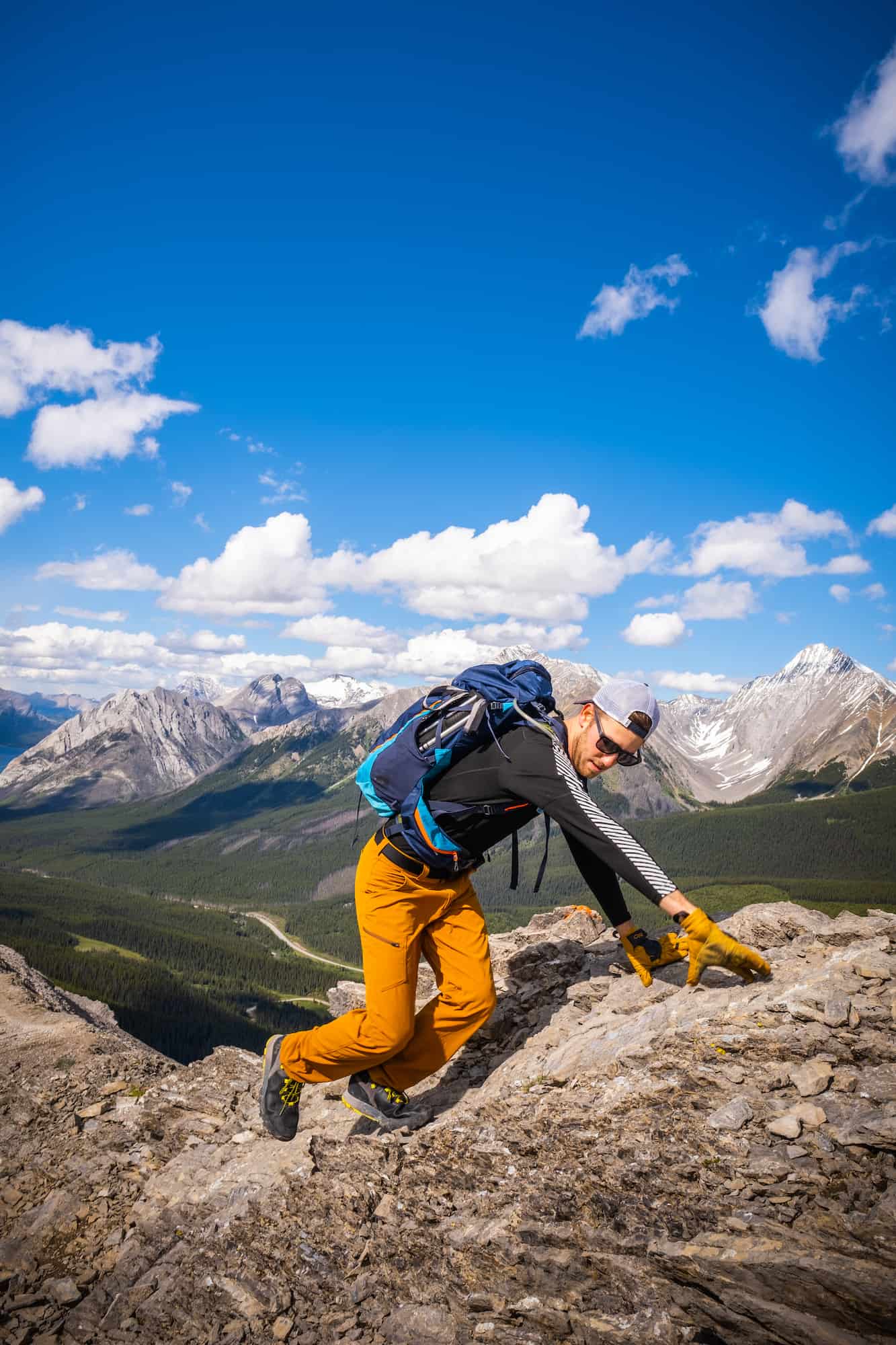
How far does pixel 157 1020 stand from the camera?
9712cm

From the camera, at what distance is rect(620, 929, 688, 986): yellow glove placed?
22.6 ft

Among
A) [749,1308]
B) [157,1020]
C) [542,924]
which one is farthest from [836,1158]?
[157,1020]

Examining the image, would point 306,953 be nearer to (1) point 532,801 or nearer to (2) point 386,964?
(2) point 386,964

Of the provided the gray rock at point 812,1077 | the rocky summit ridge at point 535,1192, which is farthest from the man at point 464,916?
the gray rock at point 812,1077

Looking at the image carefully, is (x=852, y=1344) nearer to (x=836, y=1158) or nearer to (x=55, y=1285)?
(x=836, y=1158)

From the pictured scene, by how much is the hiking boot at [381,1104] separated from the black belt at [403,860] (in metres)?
2.49

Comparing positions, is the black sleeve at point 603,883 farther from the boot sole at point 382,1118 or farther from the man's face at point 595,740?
the boot sole at point 382,1118

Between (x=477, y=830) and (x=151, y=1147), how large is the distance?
218 inches

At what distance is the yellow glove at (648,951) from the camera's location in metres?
6.89

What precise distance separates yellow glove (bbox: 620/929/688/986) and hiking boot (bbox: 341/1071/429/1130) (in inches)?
111

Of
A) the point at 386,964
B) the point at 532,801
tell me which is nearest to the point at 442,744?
the point at 532,801

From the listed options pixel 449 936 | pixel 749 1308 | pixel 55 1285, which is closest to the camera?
pixel 749 1308

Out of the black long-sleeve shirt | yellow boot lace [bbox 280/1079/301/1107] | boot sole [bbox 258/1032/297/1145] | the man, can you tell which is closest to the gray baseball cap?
the man

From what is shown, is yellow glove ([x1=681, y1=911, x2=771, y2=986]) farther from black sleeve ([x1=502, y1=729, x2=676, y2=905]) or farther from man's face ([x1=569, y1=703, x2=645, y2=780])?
man's face ([x1=569, y1=703, x2=645, y2=780])
